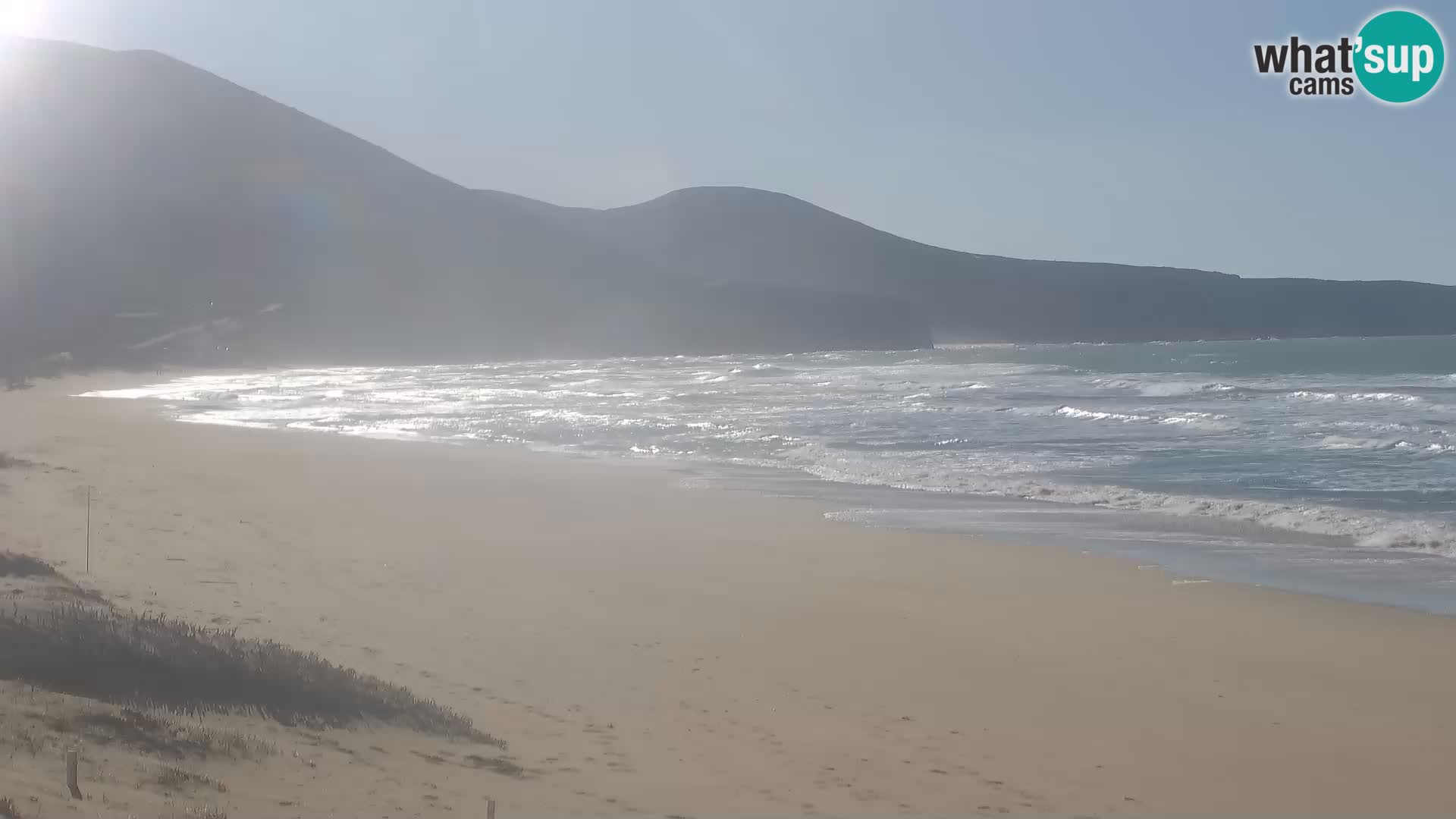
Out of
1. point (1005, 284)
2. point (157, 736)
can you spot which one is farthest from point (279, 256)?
point (1005, 284)

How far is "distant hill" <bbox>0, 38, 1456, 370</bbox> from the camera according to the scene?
68562 mm

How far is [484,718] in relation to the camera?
4.91m

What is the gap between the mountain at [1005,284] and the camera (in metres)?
147

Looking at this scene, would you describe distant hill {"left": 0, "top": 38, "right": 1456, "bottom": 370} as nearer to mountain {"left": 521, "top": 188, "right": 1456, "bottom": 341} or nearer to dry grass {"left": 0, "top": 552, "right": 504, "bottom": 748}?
mountain {"left": 521, "top": 188, "right": 1456, "bottom": 341}

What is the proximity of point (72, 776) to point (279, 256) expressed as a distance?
8970 centimetres

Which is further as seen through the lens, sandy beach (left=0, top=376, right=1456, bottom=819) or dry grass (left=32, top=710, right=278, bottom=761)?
sandy beach (left=0, top=376, right=1456, bottom=819)

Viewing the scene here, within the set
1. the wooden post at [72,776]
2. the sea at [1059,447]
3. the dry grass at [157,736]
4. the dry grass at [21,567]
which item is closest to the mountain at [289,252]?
the sea at [1059,447]

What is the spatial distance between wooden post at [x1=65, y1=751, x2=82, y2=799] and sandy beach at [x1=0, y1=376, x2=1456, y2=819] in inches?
19.2

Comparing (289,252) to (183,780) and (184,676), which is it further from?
(183,780)

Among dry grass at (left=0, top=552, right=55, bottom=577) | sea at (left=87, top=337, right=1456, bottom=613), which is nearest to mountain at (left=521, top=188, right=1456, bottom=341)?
sea at (left=87, top=337, right=1456, bottom=613)

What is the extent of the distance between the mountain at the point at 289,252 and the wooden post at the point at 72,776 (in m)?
61.6

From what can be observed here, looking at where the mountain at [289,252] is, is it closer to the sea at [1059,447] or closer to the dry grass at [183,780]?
the sea at [1059,447]

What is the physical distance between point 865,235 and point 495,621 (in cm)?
15248

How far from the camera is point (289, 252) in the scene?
284 feet
